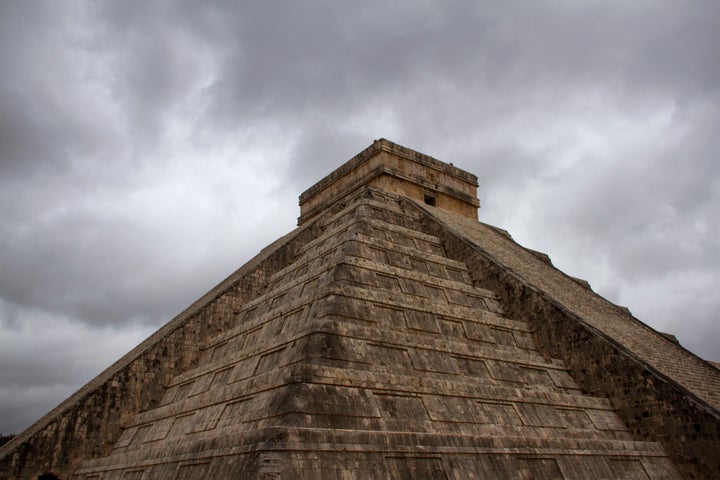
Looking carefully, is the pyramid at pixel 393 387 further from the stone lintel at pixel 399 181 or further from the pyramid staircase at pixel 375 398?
the stone lintel at pixel 399 181

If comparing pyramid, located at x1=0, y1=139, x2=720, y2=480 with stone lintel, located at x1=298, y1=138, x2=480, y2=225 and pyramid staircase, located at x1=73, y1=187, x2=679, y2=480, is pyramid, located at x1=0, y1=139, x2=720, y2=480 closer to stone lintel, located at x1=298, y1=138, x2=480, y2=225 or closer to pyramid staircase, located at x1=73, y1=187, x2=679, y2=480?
pyramid staircase, located at x1=73, y1=187, x2=679, y2=480

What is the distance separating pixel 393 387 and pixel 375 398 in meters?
0.34

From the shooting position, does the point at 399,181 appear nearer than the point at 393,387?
No

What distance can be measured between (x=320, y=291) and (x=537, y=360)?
3980 millimetres

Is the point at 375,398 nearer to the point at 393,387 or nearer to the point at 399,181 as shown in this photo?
the point at 393,387

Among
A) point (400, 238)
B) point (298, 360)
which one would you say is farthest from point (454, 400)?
point (400, 238)

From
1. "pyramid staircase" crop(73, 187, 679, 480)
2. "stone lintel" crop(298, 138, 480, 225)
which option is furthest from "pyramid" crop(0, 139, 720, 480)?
"stone lintel" crop(298, 138, 480, 225)

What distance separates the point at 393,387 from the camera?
7.49 metres

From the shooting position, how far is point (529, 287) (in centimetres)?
1141

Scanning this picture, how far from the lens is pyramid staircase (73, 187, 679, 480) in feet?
21.2

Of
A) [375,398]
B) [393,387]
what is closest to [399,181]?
[393,387]

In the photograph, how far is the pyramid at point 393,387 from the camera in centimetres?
672

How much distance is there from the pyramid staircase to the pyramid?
26 mm

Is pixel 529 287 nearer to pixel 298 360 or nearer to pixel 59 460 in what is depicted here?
pixel 298 360
